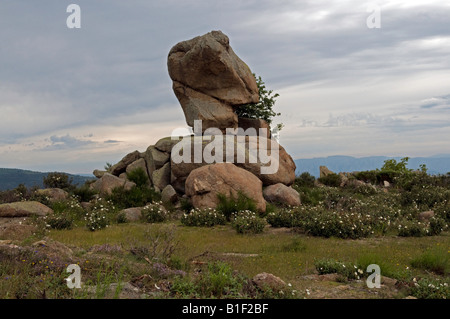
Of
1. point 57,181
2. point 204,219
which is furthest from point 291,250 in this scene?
point 57,181

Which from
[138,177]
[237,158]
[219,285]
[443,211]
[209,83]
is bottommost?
[443,211]

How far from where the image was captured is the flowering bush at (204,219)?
1808 cm

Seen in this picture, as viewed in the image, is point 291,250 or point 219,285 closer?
point 219,285

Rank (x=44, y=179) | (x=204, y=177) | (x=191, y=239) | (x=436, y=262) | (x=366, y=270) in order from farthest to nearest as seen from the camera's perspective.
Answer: (x=44, y=179) < (x=204, y=177) < (x=191, y=239) < (x=436, y=262) < (x=366, y=270)

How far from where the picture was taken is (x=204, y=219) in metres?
18.1

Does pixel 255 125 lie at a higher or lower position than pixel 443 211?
higher

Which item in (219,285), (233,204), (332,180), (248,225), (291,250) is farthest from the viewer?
(332,180)

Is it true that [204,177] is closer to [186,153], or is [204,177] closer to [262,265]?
[186,153]

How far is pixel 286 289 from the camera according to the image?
7625mm

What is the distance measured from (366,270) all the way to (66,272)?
649 cm

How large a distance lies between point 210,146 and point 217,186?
159 inches

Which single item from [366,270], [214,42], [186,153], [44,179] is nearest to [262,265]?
[366,270]

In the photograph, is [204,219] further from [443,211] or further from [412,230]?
[443,211]

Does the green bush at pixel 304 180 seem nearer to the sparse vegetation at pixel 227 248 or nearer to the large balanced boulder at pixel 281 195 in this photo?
the sparse vegetation at pixel 227 248
